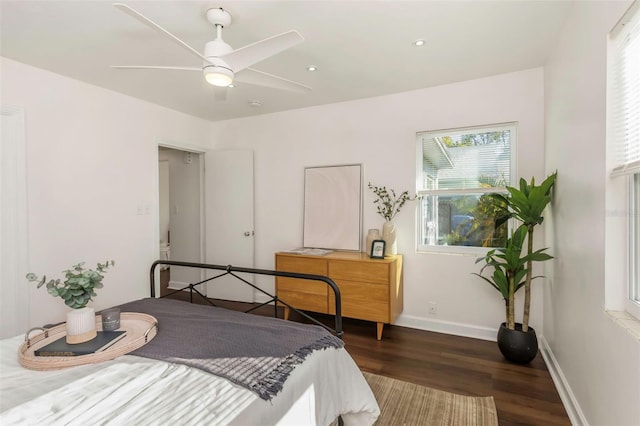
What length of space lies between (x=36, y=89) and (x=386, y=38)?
2997 millimetres

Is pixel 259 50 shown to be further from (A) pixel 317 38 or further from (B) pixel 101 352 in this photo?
(B) pixel 101 352

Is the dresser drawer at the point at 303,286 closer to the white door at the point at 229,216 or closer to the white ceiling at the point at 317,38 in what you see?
the white door at the point at 229,216

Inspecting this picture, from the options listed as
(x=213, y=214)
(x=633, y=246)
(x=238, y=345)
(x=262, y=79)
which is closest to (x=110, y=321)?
(x=238, y=345)

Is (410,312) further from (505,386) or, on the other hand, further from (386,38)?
(386,38)

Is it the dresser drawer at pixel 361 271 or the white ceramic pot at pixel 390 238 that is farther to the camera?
the white ceramic pot at pixel 390 238

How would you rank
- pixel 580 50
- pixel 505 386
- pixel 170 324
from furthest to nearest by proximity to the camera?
pixel 505 386 → pixel 580 50 → pixel 170 324

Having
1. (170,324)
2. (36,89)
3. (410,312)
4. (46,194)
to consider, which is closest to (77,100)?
(36,89)

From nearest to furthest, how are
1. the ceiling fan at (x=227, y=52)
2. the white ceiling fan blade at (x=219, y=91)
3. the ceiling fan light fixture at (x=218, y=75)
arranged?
1. the ceiling fan at (x=227, y=52)
2. the ceiling fan light fixture at (x=218, y=75)
3. the white ceiling fan blade at (x=219, y=91)

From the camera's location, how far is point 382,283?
10.1 feet

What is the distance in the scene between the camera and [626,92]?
57.1 inches

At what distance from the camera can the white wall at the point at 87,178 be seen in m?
2.78

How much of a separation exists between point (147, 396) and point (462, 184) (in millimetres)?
3133

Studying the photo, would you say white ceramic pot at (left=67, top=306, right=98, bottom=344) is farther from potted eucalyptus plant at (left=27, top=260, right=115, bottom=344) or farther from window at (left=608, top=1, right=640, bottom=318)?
window at (left=608, top=1, right=640, bottom=318)

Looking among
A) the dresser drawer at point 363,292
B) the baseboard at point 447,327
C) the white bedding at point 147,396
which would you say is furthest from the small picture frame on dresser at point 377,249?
the white bedding at point 147,396
